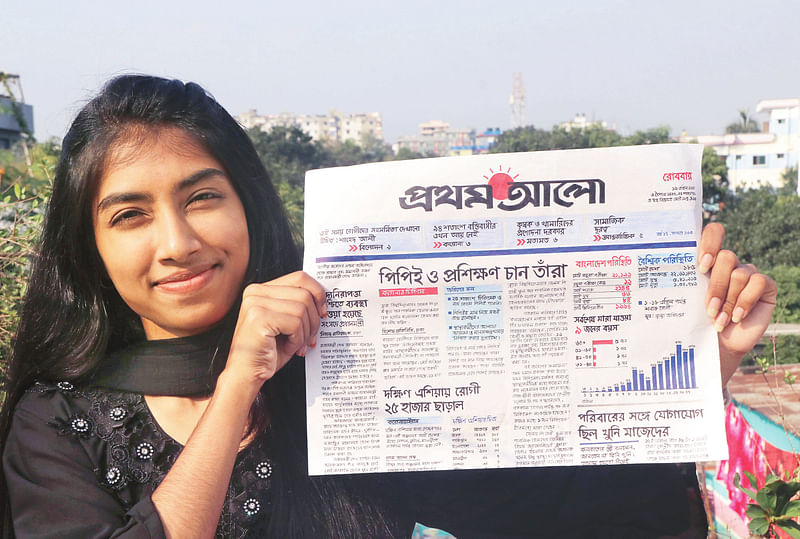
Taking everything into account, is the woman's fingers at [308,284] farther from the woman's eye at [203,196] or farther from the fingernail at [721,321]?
the fingernail at [721,321]

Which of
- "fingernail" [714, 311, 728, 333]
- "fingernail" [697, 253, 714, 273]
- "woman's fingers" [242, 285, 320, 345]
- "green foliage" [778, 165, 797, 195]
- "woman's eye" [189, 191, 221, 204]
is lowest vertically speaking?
"fingernail" [714, 311, 728, 333]

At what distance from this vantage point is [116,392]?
5.19ft

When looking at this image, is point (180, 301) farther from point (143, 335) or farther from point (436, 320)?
point (436, 320)

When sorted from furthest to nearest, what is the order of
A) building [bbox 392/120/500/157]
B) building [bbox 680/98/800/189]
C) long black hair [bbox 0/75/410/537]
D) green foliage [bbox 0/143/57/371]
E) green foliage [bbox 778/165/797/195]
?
building [bbox 392/120/500/157] < building [bbox 680/98/800/189] < green foliage [bbox 778/165/797/195] < green foliage [bbox 0/143/57/371] < long black hair [bbox 0/75/410/537]

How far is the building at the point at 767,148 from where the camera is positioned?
52562 millimetres

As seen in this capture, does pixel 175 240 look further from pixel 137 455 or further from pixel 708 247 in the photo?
pixel 708 247

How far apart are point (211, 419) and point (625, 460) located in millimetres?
828

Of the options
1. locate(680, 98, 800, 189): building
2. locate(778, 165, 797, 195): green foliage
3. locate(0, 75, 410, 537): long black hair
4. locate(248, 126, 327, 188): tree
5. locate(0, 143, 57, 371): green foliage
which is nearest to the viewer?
locate(0, 75, 410, 537): long black hair

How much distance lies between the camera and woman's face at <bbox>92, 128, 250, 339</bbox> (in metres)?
1.44

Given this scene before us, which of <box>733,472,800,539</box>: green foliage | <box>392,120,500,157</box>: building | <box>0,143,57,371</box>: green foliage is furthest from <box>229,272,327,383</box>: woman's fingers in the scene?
<box>392,120,500,157</box>: building

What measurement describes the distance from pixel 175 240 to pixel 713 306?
3.49 feet

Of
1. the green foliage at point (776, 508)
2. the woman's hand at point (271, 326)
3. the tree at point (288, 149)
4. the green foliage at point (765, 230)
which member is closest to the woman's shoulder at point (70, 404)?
the woman's hand at point (271, 326)

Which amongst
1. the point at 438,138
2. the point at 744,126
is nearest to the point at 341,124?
the point at 438,138

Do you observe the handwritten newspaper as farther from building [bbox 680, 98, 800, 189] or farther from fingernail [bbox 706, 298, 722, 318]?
building [bbox 680, 98, 800, 189]
